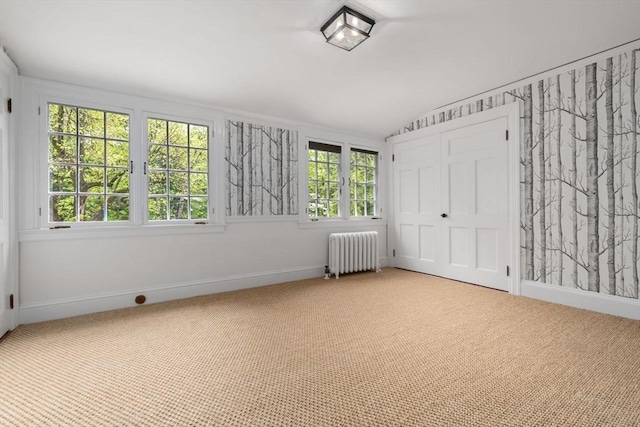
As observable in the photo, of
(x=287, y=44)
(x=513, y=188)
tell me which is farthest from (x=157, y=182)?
(x=513, y=188)

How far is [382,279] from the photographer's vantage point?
4219 mm

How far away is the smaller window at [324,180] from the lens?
4.48m

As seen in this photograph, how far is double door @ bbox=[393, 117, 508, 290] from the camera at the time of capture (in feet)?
12.0

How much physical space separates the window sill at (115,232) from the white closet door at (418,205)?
2.87 metres

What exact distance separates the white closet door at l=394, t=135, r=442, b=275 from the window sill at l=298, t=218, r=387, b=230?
1.22ft

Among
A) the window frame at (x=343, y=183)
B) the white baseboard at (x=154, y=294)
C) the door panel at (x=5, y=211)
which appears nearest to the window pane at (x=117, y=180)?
the door panel at (x=5, y=211)

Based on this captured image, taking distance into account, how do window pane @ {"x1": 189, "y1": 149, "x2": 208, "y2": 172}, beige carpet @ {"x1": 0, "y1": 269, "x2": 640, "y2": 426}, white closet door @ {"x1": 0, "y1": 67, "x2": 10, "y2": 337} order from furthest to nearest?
window pane @ {"x1": 189, "y1": 149, "x2": 208, "y2": 172} < white closet door @ {"x1": 0, "y1": 67, "x2": 10, "y2": 337} < beige carpet @ {"x1": 0, "y1": 269, "x2": 640, "y2": 426}

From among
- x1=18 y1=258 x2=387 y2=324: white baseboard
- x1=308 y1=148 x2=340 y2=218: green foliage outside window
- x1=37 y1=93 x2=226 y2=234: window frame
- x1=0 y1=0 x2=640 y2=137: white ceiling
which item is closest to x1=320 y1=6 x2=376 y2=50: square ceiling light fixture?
x1=0 y1=0 x2=640 y2=137: white ceiling

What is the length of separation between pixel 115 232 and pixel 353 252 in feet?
9.84

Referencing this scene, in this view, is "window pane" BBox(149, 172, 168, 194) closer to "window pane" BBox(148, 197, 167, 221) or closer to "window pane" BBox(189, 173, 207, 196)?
"window pane" BBox(148, 197, 167, 221)

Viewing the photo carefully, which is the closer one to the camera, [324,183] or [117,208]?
[117,208]

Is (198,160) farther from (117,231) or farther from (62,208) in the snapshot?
(62,208)

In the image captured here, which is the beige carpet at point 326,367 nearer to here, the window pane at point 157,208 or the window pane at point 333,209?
the window pane at point 157,208

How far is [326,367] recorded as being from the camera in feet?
5.99
